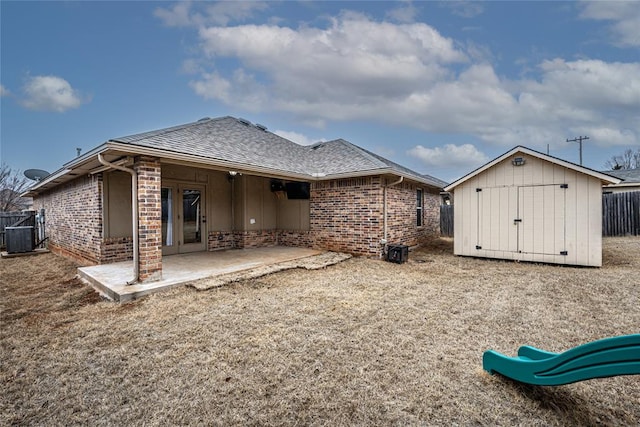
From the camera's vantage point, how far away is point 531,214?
7.56m

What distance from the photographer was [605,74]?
13.6 metres

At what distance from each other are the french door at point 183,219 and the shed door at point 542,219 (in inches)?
360

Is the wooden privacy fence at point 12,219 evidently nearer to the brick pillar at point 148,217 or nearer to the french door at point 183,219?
the french door at point 183,219

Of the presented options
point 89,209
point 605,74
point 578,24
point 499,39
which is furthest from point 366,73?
point 605,74

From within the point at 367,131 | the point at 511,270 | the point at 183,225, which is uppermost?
the point at 367,131

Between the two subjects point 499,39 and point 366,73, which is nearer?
point 499,39

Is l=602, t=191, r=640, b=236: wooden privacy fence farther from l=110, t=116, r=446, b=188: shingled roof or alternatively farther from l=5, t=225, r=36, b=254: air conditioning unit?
l=5, t=225, r=36, b=254: air conditioning unit

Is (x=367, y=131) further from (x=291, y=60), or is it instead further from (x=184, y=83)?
(x=184, y=83)

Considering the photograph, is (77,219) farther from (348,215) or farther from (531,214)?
(531,214)

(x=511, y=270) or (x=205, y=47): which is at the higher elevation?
(x=205, y=47)

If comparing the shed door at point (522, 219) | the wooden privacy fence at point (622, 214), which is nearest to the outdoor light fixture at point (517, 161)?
the shed door at point (522, 219)

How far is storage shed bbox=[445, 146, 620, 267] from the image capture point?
6945 mm

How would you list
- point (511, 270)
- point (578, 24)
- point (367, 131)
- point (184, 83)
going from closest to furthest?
point (511, 270), point (578, 24), point (184, 83), point (367, 131)

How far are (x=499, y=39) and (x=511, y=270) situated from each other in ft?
29.4
